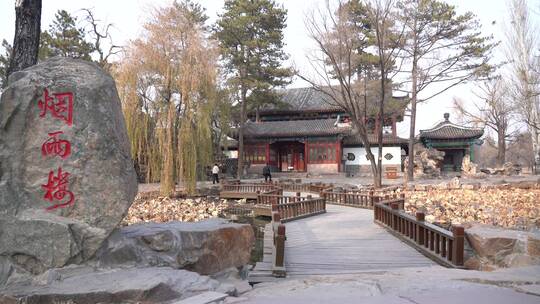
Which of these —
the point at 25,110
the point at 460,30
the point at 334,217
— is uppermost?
the point at 460,30

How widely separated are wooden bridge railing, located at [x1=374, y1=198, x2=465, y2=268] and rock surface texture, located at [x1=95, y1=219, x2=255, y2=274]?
281cm

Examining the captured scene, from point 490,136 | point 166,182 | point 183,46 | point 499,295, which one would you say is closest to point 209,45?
point 183,46

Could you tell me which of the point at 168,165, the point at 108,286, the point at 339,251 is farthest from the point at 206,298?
the point at 168,165

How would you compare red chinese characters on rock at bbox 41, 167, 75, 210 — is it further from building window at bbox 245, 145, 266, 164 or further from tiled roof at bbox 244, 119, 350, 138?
building window at bbox 245, 145, 266, 164

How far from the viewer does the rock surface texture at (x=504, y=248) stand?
4828 millimetres

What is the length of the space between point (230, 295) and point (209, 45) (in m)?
15.8

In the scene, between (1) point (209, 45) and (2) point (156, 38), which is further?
(1) point (209, 45)

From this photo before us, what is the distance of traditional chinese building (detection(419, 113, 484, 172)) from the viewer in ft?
96.0

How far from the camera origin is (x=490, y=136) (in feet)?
151

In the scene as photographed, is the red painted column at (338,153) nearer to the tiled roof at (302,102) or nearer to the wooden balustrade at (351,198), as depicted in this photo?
the tiled roof at (302,102)

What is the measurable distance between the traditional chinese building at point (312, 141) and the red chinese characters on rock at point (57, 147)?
25.9 metres

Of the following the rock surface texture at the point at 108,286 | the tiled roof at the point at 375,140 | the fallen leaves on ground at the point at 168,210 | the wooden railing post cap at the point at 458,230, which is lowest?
the fallen leaves on ground at the point at 168,210

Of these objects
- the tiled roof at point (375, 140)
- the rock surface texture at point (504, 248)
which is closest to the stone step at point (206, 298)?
the rock surface texture at point (504, 248)

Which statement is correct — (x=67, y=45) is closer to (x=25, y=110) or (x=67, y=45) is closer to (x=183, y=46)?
(x=183, y=46)
